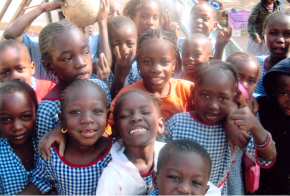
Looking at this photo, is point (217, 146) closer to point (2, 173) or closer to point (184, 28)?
point (2, 173)

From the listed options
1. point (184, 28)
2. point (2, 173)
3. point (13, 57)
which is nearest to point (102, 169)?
point (2, 173)

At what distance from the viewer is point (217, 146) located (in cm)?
230

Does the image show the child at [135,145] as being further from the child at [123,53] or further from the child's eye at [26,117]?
the child at [123,53]

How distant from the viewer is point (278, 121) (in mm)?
2523

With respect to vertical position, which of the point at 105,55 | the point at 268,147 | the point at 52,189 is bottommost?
the point at 52,189

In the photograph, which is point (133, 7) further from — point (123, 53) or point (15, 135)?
point (15, 135)

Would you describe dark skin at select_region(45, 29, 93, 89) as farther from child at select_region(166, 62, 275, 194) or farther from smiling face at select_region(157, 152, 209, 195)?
smiling face at select_region(157, 152, 209, 195)

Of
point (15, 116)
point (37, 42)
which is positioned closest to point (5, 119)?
point (15, 116)

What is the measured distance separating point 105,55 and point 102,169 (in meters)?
1.01

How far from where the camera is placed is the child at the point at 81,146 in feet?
6.89

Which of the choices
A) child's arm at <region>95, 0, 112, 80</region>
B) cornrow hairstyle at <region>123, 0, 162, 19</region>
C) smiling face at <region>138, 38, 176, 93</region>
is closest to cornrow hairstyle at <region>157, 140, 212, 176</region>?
smiling face at <region>138, 38, 176, 93</region>

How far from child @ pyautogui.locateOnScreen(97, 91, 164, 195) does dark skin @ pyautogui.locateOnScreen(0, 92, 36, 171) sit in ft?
1.34

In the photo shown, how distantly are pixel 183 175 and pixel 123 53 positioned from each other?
51.5 inches

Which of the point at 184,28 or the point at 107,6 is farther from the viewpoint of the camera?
the point at 184,28
